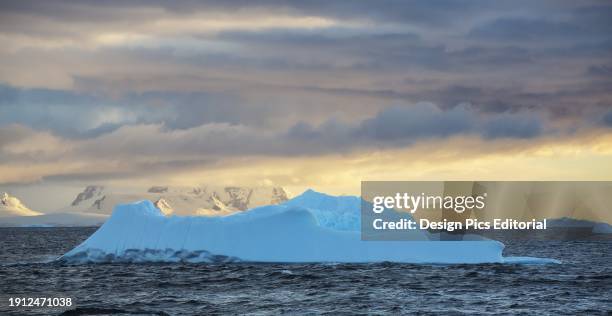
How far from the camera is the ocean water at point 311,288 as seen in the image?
27953mm

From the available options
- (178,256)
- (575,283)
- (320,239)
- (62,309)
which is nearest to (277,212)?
(320,239)

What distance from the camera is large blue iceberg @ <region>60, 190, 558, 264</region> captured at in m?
44.4

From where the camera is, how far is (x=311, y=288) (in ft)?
110

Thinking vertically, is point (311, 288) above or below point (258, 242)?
below

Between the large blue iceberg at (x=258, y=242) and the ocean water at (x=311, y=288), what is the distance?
0.78m

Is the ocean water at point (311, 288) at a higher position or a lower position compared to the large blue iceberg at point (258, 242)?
lower

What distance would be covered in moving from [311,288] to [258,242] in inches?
474

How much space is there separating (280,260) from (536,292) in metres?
16.1

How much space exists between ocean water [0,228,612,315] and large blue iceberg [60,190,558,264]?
778mm

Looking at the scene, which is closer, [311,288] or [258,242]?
[311,288]

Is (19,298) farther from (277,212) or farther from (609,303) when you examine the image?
(609,303)

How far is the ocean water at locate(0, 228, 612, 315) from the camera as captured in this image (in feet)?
91.7

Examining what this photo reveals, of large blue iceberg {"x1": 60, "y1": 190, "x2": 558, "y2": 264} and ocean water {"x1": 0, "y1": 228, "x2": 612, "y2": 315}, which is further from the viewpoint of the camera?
large blue iceberg {"x1": 60, "y1": 190, "x2": 558, "y2": 264}

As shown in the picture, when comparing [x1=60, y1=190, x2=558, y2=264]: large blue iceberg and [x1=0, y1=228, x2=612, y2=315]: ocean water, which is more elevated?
[x1=60, y1=190, x2=558, y2=264]: large blue iceberg
